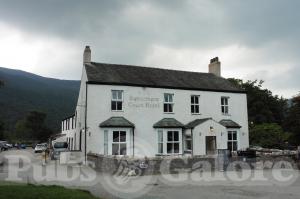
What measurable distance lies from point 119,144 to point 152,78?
7308 mm

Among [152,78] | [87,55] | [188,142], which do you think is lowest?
[188,142]

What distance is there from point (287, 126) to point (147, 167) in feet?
127

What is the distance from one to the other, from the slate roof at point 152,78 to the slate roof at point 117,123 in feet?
9.49

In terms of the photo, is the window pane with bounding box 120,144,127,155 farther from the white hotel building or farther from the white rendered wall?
the white rendered wall

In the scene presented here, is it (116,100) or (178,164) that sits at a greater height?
(116,100)

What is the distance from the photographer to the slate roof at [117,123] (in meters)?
29.0

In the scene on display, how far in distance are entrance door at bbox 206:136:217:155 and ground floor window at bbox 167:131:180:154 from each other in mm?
2771

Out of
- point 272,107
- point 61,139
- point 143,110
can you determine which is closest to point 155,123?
point 143,110

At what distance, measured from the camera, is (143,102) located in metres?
31.5

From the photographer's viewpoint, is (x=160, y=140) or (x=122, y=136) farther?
(x=160, y=140)

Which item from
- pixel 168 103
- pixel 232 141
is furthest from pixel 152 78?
pixel 232 141

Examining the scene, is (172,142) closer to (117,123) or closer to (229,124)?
(117,123)

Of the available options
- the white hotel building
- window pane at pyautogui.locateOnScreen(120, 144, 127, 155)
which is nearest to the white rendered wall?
the white hotel building

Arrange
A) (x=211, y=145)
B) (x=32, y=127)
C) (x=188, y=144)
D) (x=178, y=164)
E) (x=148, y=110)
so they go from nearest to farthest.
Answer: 1. (x=178, y=164)
2. (x=148, y=110)
3. (x=188, y=144)
4. (x=211, y=145)
5. (x=32, y=127)
